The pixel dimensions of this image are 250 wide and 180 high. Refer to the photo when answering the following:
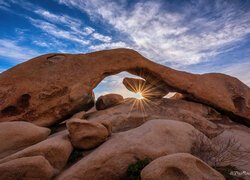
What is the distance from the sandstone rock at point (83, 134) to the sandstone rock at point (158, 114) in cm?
362

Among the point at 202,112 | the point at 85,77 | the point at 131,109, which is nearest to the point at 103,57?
the point at 85,77

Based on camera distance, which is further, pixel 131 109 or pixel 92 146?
pixel 131 109

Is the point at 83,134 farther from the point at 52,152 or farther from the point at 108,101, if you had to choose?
the point at 108,101

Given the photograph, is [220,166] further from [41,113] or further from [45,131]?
[41,113]

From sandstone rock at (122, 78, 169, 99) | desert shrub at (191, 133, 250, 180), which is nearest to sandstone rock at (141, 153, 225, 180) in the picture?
desert shrub at (191, 133, 250, 180)

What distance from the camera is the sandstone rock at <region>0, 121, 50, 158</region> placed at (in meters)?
8.62

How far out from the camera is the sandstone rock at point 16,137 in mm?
8616

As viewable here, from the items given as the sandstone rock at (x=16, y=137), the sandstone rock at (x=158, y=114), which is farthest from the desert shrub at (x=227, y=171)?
the sandstone rock at (x=16, y=137)

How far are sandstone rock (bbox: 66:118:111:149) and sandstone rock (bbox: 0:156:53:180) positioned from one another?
210 centimetres

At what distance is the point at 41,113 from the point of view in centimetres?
1370

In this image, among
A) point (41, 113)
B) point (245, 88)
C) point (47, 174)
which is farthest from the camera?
point (245, 88)

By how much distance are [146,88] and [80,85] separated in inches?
280

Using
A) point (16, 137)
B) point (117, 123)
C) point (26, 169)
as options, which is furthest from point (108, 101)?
point (26, 169)

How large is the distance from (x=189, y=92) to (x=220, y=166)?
376 inches
